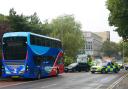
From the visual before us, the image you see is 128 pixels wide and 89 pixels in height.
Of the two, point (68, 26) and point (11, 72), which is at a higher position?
point (68, 26)

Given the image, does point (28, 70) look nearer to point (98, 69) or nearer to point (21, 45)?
point (21, 45)

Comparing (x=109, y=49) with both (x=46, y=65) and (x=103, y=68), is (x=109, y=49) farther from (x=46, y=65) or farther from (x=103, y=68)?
(x=46, y=65)

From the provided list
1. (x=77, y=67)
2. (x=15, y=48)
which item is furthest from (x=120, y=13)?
(x=77, y=67)

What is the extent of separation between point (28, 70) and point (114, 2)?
35.5ft

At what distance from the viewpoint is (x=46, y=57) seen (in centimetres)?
3594

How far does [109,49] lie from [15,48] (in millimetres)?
107798

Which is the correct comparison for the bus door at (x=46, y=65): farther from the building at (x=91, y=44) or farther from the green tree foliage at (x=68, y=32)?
the building at (x=91, y=44)

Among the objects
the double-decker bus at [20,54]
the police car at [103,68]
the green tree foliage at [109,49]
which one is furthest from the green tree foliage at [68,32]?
the green tree foliage at [109,49]

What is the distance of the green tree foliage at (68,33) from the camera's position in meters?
80.0

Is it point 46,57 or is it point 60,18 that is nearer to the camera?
point 46,57

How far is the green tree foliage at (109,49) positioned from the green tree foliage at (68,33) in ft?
176

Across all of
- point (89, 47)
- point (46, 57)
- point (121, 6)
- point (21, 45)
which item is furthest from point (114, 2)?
point (89, 47)

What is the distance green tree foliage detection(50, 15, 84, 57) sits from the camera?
80000mm

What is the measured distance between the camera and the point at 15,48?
30875mm
